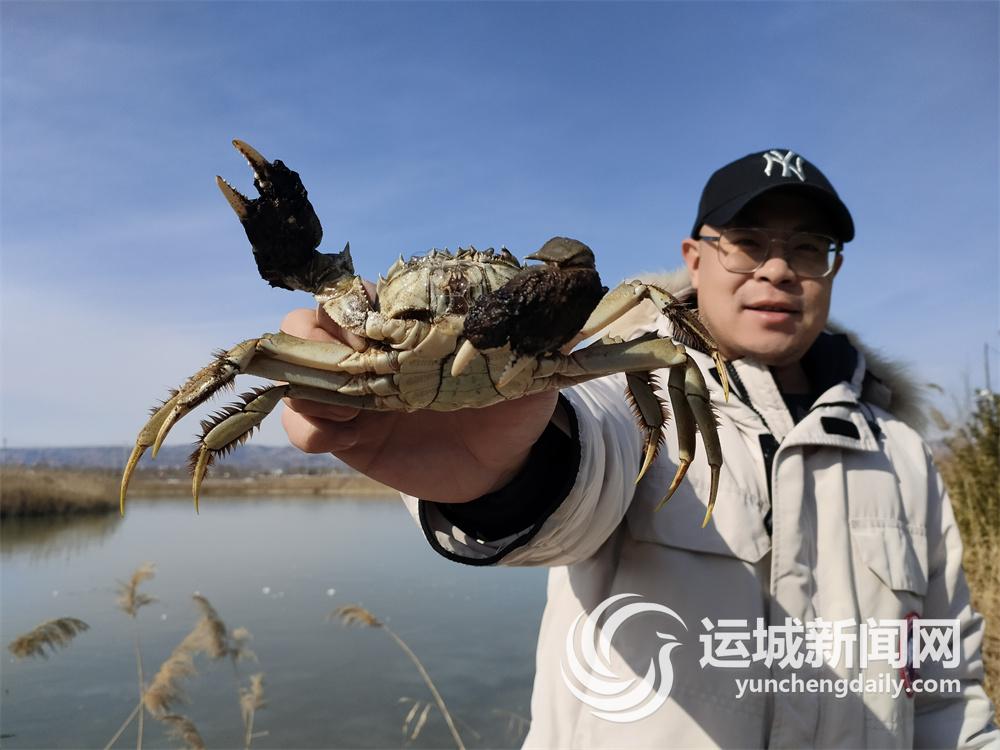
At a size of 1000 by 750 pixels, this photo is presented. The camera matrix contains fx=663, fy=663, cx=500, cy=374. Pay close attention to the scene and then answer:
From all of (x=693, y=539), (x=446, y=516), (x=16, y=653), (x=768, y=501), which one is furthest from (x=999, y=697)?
(x=16, y=653)

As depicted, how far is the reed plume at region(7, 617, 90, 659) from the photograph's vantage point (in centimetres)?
470

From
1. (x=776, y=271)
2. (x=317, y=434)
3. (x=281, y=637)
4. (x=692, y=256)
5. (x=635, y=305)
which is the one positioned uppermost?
(x=692, y=256)

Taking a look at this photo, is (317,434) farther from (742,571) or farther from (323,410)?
(742,571)

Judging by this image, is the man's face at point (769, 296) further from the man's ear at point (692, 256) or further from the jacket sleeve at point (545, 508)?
the jacket sleeve at point (545, 508)

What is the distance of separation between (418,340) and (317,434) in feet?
1.28

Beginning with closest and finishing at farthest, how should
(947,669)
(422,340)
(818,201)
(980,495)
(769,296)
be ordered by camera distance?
(422,340) → (947,669) → (769,296) → (818,201) → (980,495)

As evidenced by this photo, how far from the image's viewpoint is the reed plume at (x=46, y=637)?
470 centimetres

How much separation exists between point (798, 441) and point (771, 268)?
0.89 m

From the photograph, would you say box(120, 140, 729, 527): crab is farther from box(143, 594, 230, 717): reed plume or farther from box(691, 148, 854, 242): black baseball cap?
box(143, 594, 230, 717): reed plume

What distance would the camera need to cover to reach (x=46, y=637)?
15.9 ft

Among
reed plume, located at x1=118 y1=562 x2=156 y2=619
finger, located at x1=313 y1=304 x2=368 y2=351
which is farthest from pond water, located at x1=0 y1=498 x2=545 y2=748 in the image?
finger, located at x1=313 y1=304 x2=368 y2=351

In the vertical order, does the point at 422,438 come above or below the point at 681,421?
below

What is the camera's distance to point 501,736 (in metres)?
6.57

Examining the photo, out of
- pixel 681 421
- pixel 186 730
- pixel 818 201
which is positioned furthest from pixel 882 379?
pixel 186 730
